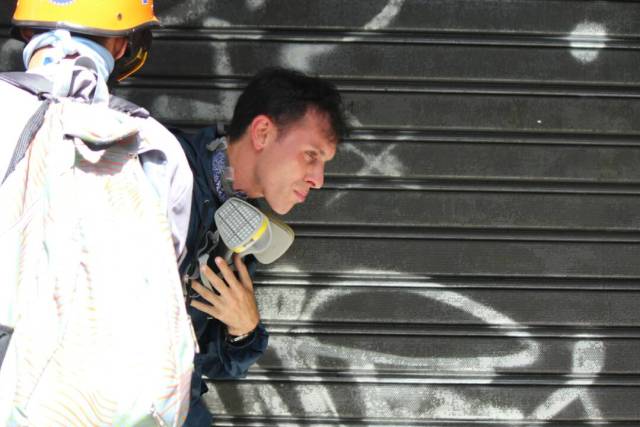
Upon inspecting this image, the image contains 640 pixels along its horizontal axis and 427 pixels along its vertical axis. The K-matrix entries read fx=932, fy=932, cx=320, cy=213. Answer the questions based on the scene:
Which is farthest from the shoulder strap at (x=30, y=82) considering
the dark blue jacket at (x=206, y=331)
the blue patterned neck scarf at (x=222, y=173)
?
the blue patterned neck scarf at (x=222, y=173)

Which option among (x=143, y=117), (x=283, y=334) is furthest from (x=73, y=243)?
(x=283, y=334)

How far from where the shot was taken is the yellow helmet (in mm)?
2492

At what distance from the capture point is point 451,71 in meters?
4.25

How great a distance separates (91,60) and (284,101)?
1.07 meters

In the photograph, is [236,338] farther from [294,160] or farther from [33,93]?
[33,93]

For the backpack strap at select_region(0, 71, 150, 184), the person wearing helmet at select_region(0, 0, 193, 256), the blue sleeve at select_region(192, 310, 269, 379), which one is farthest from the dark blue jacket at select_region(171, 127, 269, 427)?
the backpack strap at select_region(0, 71, 150, 184)

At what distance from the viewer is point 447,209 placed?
4352mm

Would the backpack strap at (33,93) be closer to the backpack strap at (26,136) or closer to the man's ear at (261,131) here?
the backpack strap at (26,136)

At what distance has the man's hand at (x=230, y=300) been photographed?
3.19m

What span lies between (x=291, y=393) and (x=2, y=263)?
256 centimetres

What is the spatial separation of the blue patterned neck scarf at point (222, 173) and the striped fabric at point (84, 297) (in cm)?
105

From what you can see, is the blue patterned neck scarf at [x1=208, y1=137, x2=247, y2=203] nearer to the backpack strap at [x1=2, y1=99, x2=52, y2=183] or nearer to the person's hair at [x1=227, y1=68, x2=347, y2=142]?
the person's hair at [x1=227, y1=68, x2=347, y2=142]

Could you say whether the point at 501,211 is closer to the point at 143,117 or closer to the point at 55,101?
the point at 143,117

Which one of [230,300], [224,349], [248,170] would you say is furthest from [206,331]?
[248,170]
